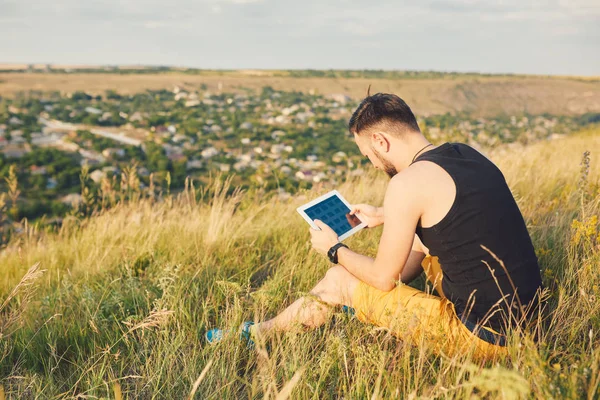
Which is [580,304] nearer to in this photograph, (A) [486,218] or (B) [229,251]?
(A) [486,218]

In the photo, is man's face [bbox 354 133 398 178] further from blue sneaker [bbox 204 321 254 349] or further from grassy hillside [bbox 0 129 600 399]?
blue sneaker [bbox 204 321 254 349]

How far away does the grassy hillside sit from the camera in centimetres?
168

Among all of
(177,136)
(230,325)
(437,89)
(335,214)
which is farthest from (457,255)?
(437,89)

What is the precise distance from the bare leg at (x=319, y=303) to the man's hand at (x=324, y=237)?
138 millimetres

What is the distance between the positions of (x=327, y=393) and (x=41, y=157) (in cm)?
2781

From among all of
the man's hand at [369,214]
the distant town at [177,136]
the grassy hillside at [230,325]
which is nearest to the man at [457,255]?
the grassy hillside at [230,325]

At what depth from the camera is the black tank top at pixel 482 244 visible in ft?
6.25

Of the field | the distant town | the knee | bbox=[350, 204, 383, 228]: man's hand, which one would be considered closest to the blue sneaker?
the knee

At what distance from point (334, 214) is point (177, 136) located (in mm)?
32512

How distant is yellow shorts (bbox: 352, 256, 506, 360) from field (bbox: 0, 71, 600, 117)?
Result: 32578 mm

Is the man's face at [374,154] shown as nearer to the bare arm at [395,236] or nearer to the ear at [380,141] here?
the ear at [380,141]

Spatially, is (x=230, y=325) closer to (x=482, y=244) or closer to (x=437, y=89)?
(x=482, y=244)

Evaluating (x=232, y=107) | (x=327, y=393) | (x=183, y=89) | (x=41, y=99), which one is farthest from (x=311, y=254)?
→ (x=183, y=89)

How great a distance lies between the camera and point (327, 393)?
1.83 metres
